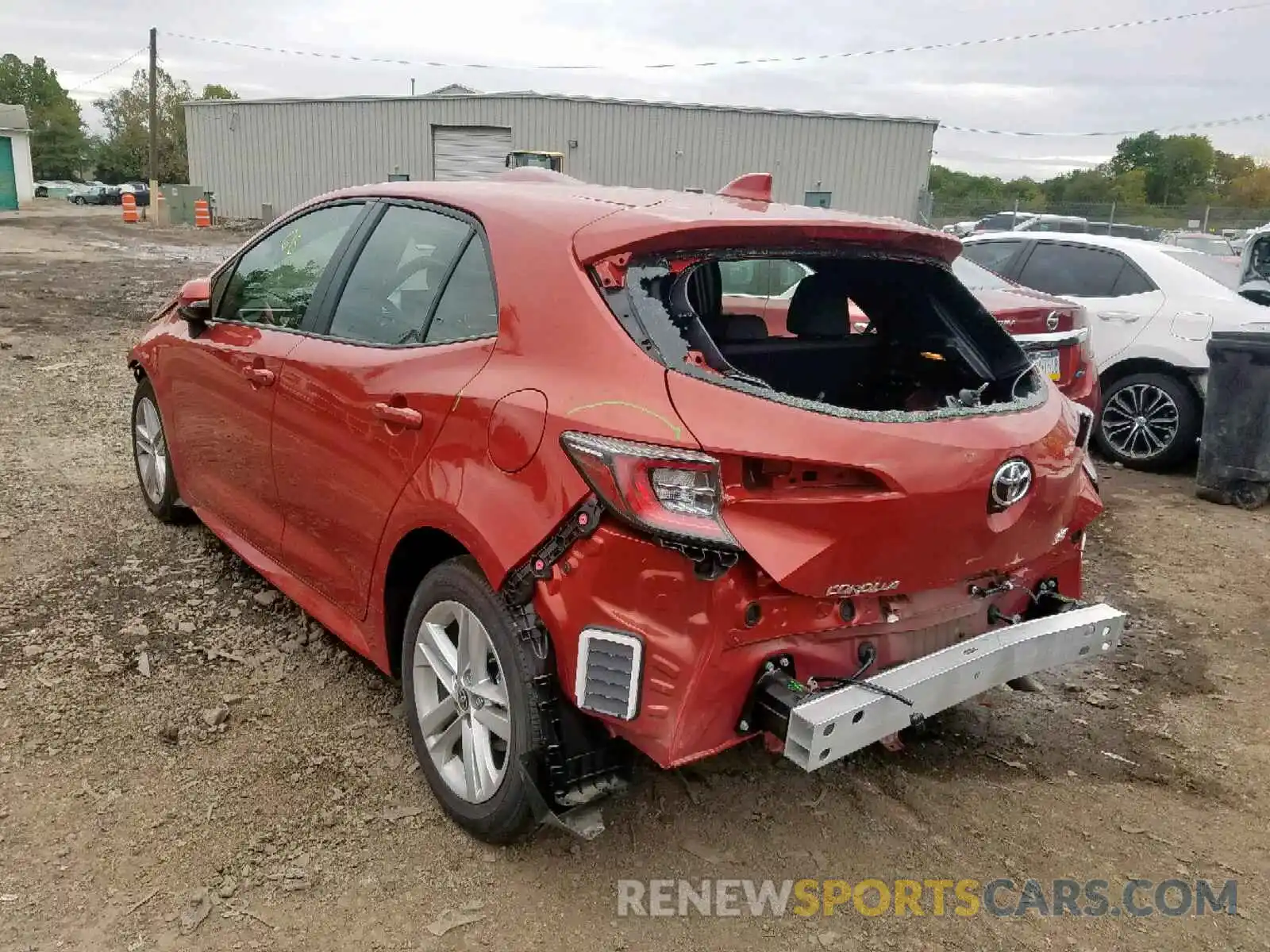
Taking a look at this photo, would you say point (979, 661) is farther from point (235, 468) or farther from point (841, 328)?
point (235, 468)

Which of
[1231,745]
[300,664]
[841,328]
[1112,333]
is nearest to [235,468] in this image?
[300,664]

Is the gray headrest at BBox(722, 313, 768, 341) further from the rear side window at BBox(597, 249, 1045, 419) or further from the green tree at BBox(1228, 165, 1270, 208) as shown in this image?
the green tree at BBox(1228, 165, 1270, 208)

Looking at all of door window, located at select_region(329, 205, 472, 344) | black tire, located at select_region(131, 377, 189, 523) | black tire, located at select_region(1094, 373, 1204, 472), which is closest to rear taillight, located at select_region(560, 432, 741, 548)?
door window, located at select_region(329, 205, 472, 344)

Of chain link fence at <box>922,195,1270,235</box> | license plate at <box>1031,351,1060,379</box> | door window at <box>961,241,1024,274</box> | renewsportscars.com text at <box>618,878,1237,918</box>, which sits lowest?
renewsportscars.com text at <box>618,878,1237,918</box>

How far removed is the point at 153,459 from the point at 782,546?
393cm

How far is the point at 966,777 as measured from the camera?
10.6 ft

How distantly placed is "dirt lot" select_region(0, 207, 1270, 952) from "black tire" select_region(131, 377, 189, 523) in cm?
26

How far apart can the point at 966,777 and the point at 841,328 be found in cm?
155

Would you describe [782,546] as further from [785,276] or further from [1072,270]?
[1072,270]

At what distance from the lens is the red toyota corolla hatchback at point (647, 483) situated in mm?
2277

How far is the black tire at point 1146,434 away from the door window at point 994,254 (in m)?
1.50

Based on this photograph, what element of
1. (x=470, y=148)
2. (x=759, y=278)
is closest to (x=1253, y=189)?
(x=470, y=148)

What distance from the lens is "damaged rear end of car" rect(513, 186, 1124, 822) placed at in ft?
7.37

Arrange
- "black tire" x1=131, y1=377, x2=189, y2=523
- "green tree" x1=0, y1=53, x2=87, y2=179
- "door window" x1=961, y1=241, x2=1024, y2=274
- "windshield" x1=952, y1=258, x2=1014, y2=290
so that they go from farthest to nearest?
"green tree" x1=0, y1=53, x2=87, y2=179, "door window" x1=961, y1=241, x2=1024, y2=274, "windshield" x1=952, y1=258, x2=1014, y2=290, "black tire" x1=131, y1=377, x2=189, y2=523
